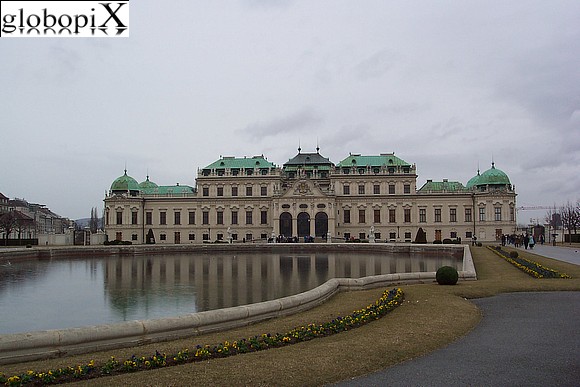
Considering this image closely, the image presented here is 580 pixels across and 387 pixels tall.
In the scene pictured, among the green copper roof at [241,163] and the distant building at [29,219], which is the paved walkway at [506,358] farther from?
the distant building at [29,219]

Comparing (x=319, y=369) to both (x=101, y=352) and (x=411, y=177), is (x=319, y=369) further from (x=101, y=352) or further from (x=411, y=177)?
(x=411, y=177)

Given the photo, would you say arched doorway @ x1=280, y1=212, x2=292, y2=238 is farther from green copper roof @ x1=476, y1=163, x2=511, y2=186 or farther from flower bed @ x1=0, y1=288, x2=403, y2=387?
flower bed @ x1=0, y1=288, x2=403, y2=387

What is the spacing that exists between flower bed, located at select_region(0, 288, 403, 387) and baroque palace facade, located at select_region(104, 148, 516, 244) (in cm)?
7011

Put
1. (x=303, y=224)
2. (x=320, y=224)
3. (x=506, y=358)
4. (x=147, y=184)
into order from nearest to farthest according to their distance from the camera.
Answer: (x=506, y=358), (x=320, y=224), (x=303, y=224), (x=147, y=184)

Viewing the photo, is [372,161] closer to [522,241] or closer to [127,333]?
[522,241]

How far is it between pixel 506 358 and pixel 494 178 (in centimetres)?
8388

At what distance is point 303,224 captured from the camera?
8788cm

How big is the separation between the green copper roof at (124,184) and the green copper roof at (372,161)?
3752 cm

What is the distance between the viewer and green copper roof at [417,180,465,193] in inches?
3578

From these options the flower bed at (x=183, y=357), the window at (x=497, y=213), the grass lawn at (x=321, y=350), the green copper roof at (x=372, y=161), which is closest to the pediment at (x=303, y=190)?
the green copper roof at (x=372, y=161)

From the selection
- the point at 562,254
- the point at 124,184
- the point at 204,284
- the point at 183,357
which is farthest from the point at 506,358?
the point at 124,184

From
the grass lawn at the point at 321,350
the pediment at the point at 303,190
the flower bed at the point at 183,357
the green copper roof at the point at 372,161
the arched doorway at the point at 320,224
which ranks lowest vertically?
the grass lawn at the point at 321,350

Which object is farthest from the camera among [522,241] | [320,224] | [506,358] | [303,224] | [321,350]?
[303,224]

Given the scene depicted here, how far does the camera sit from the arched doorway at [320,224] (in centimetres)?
8706
